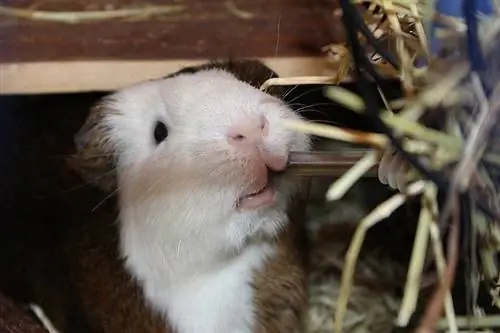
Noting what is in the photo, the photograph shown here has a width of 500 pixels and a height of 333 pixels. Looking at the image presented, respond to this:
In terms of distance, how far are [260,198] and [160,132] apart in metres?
0.23

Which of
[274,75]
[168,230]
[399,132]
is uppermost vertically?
[399,132]

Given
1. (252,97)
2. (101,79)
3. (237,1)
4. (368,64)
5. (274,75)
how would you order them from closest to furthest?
(368,64) → (252,97) → (274,75) → (101,79) → (237,1)

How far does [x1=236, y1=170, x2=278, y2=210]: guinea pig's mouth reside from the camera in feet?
4.75

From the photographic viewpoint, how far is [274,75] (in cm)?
170

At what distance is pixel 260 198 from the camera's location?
1454 millimetres

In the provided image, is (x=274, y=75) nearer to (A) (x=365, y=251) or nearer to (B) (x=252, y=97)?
(B) (x=252, y=97)

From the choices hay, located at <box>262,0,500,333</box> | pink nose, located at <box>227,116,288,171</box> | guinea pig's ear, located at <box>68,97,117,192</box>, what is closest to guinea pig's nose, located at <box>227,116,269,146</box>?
pink nose, located at <box>227,116,288,171</box>

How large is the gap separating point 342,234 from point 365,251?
0.06 metres

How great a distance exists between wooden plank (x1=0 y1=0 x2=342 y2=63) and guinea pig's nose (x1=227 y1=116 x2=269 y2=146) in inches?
16.5

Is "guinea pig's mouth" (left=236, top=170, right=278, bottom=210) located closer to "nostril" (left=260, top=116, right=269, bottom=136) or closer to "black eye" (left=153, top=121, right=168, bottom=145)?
"nostril" (left=260, top=116, right=269, bottom=136)

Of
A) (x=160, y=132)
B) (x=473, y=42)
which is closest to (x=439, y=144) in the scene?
(x=473, y=42)

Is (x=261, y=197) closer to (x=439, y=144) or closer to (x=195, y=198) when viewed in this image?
(x=195, y=198)

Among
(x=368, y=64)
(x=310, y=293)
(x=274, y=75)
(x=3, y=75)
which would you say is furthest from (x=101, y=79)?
(x=368, y=64)

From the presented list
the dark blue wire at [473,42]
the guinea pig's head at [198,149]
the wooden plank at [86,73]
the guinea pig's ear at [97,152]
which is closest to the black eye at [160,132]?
the guinea pig's head at [198,149]
